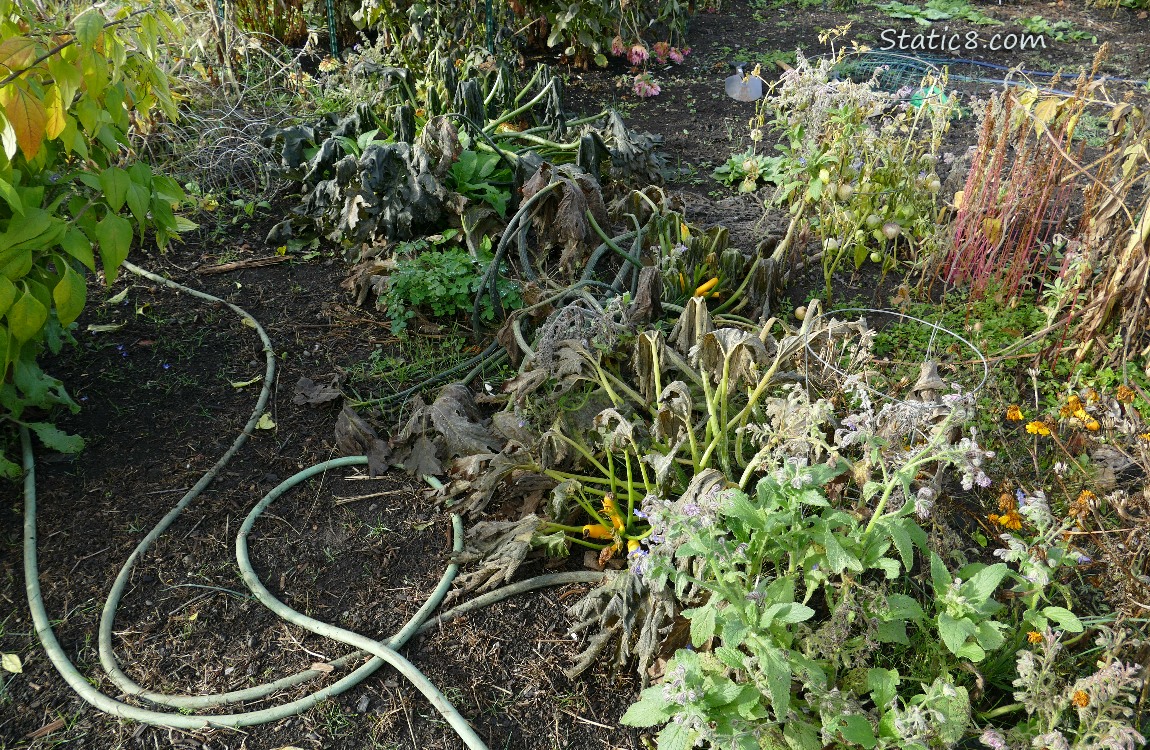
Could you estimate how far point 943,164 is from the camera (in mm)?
4578

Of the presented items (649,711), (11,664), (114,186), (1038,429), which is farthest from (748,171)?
(11,664)

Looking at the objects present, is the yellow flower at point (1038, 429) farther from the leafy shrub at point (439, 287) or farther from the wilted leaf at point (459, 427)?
the leafy shrub at point (439, 287)

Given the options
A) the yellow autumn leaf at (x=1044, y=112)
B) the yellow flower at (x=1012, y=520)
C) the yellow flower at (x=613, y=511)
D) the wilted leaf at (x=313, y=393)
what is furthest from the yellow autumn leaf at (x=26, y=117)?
the yellow autumn leaf at (x=1044, y=112)

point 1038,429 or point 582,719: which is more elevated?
point 1038,429

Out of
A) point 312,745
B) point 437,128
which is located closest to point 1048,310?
point 437,128

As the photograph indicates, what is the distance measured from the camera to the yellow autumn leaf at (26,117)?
1971 mm

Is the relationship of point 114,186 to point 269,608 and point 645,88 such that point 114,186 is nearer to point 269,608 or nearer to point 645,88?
point 269,608

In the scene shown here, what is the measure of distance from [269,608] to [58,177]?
4.89ft

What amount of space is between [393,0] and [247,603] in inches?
173

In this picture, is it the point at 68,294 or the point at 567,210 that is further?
the point at 567,210

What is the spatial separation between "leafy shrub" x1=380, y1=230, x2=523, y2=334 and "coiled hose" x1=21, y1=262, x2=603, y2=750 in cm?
93

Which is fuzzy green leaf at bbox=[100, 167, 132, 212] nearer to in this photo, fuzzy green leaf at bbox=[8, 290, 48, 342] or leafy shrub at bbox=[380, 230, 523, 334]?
fuzzy green leaf at bbox=[8, 290, 48, 342]

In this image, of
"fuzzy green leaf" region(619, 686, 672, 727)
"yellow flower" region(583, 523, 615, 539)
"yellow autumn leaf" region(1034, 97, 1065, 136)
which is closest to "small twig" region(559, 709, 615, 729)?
"fuzzy green leaf" region(619, 686, 672, 727)

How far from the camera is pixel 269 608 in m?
2.37
